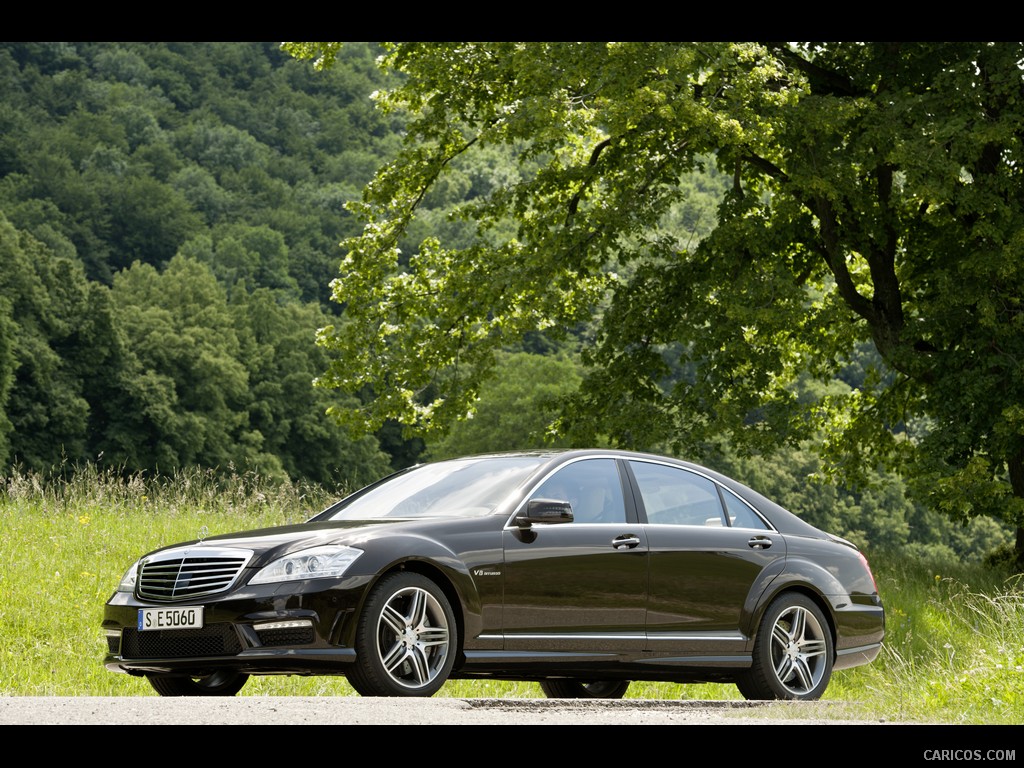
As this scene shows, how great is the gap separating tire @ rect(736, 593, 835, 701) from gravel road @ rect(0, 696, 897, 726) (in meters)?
1.67

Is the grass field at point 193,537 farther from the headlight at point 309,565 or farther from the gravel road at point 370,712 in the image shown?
the headlight at point 309,565

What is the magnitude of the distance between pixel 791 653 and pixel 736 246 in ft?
46.0

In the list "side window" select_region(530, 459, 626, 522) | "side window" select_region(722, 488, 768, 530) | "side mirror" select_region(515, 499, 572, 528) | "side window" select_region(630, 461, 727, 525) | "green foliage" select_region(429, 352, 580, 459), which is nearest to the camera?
"side mirror" select_region(515, 499, 572, 528)

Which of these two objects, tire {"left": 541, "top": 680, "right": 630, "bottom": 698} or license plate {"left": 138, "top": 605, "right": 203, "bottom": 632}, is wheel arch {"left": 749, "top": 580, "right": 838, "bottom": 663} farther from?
license plate {"left": 138, "top": 605, "right": 203, "bottom": 632}

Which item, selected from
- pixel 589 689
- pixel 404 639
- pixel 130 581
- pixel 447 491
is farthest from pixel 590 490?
pixel 130 581

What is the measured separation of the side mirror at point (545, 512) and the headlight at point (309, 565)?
1.12 m

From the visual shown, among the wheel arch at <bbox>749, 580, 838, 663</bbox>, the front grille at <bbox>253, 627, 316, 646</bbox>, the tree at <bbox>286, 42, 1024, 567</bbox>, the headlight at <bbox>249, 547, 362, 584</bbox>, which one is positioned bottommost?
the wheel arch at <bbox>749, 580, 838, 663</bbox>

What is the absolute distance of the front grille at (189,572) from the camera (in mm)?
7832

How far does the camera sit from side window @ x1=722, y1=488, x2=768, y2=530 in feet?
32.1

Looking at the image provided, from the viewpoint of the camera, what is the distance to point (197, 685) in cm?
872

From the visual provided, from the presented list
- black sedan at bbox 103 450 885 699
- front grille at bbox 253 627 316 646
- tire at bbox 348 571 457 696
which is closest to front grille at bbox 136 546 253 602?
black sedan at bbox 103 450 885 699

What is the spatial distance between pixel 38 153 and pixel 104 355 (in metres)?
43.1

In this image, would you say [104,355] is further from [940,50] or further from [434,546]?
[434,546]

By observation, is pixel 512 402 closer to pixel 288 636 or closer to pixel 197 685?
pixel 197 685
